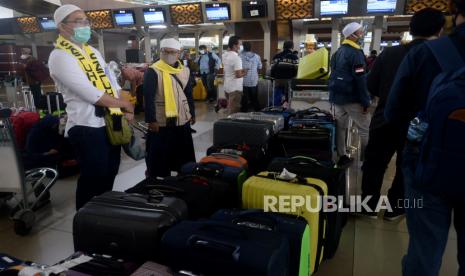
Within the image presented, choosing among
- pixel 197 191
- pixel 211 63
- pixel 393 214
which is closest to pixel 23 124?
pixel 197 191

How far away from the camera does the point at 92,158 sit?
2350 millimetres

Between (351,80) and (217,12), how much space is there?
7.35 metres

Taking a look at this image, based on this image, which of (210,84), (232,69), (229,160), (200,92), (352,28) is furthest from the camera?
(200,92)

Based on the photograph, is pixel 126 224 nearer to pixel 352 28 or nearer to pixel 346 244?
pixel 346 244

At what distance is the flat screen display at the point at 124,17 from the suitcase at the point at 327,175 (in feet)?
33.6

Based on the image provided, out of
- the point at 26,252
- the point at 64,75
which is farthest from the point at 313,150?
the point at 26,252

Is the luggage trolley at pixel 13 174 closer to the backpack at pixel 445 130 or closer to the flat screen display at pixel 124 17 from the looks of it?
the backpack at pixel 445 130

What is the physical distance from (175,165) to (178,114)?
0.49 m

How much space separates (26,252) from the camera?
2508mm

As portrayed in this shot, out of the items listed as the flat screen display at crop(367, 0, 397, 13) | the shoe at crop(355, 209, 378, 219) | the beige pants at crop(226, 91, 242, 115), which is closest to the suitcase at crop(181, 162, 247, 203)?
the shoe at crop(355, 209, 378, 219)

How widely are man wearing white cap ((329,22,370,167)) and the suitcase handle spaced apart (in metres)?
2.30

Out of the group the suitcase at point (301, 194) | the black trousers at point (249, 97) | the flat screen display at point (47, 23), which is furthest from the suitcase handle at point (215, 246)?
the flat screen display at point (47, 23)

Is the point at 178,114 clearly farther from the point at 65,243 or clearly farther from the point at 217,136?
the point at 65,243

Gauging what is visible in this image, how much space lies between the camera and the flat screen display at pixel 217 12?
995cm
